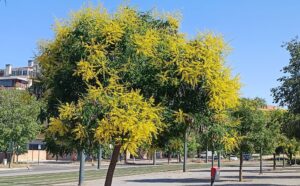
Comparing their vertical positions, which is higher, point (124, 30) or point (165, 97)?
point (124, 30)

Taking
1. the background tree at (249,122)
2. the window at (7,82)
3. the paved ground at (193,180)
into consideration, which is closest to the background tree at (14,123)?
the paved ground at (193,180)

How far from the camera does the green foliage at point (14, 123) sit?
6256cm

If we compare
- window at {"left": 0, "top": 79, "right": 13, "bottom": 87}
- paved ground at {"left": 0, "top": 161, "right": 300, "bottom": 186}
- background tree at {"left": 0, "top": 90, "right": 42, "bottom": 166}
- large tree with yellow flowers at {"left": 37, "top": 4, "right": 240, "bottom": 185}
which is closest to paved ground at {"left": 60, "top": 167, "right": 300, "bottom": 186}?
paved ground at {"left": 0, "top": 161, "right": 300, "bottom": 186}

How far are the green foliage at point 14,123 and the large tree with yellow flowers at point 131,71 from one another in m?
53.3

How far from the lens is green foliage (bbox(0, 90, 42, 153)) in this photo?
62.6m

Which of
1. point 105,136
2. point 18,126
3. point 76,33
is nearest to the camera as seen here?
point 105,136

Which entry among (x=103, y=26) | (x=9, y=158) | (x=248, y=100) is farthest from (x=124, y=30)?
(x=9, y=158)

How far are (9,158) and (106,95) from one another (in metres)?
61.1

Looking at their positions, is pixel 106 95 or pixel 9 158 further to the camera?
pixel 9 158

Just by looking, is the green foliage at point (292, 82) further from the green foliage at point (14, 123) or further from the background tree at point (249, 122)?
the green foliage at point (14, 123)

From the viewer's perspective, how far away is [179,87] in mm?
9836

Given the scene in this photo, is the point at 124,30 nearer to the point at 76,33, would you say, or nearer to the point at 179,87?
the point at 76,33

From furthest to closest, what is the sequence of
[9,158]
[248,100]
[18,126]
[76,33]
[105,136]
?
[9,158]
[18,126]
[248,100]
[76,33]
[105,136]

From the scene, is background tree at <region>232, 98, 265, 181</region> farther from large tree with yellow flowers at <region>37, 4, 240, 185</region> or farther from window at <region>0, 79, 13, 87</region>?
window at <region>0, 79, 13, 87</region>
